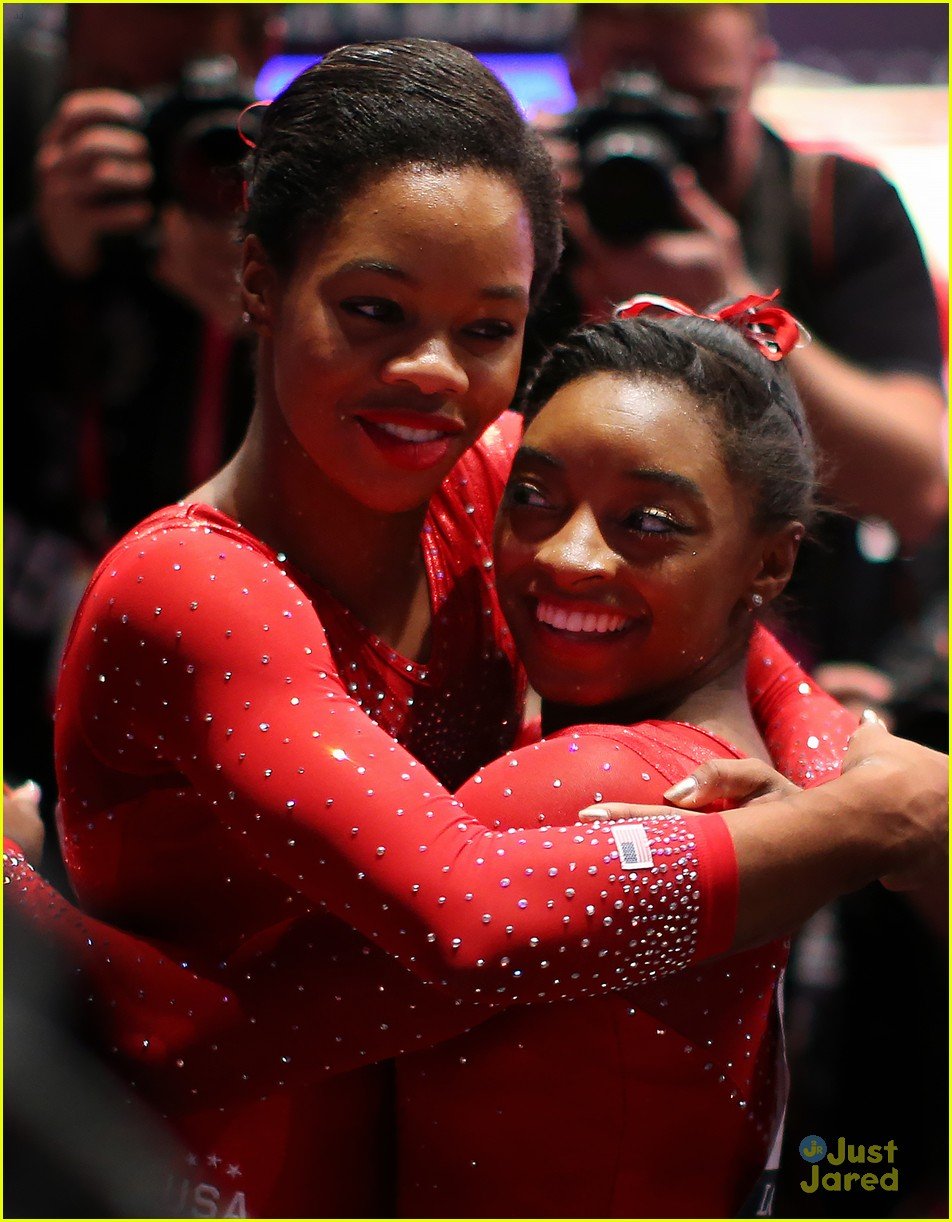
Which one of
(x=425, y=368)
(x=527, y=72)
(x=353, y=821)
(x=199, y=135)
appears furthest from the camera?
(x=527, y=72)

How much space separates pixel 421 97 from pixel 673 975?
641mm

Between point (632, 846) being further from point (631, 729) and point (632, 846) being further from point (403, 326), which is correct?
point (403, 326)

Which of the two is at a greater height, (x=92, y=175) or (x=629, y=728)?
(x=92, y=175)

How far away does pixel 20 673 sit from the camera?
1.92 meters

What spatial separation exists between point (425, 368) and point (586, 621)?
22 centimetres

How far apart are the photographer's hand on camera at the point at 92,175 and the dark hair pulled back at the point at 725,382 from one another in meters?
0.86

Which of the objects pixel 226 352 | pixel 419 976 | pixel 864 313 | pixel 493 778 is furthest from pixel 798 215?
pixel 419 976

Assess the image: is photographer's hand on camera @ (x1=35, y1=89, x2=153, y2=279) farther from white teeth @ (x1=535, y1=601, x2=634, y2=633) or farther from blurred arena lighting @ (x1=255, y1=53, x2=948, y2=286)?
white teeth @ (x1=535, y1=601, x2=634, y2=633)

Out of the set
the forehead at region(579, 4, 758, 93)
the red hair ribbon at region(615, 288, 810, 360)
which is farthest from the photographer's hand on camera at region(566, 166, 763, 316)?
the red hair ribbon at region(615, 288, 810, 360)

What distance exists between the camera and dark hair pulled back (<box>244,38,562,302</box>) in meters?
1.11

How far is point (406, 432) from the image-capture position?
3.75ft

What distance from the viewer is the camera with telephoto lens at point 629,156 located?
5.96 feet

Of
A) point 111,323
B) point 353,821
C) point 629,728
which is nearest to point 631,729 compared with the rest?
point 629,728

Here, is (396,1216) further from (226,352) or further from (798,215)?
(798,215)
